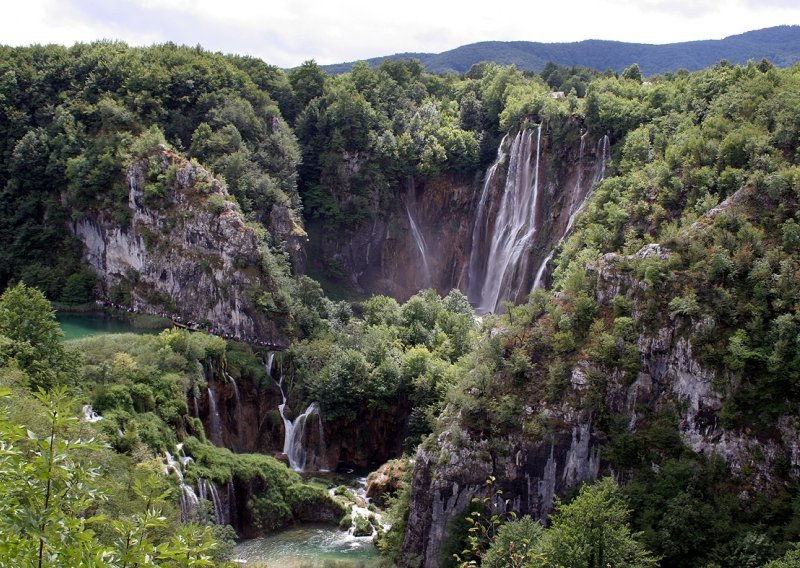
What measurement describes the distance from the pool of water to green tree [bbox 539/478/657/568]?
38.5 feet

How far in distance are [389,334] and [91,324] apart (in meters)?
22.9

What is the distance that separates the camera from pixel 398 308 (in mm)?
54531

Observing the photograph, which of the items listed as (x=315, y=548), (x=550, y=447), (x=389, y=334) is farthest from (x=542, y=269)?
(x=315, y=548)

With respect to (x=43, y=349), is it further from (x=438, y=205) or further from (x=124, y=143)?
(x=438, y=205)

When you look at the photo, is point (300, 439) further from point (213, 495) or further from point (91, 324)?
point (91, 324)

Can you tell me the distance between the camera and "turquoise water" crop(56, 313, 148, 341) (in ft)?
174

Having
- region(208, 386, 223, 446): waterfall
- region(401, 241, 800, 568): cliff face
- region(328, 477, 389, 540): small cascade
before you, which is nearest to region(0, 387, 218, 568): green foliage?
region(401, 241, 800, 568): cliff face

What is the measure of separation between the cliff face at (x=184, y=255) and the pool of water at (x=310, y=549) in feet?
54.2

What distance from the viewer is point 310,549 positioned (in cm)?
3556

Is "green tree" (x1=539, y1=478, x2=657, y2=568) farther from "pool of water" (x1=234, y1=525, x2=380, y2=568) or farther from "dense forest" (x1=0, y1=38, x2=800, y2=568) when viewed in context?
"pool of water" (x1=234, y1=525, x2=380, y2=568)

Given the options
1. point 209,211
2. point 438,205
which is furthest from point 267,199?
point 438,205

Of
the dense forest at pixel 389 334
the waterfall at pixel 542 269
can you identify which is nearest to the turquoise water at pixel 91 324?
the dense forest at pixel 389 334

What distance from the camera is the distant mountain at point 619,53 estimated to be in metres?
145

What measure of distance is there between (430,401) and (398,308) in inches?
479
